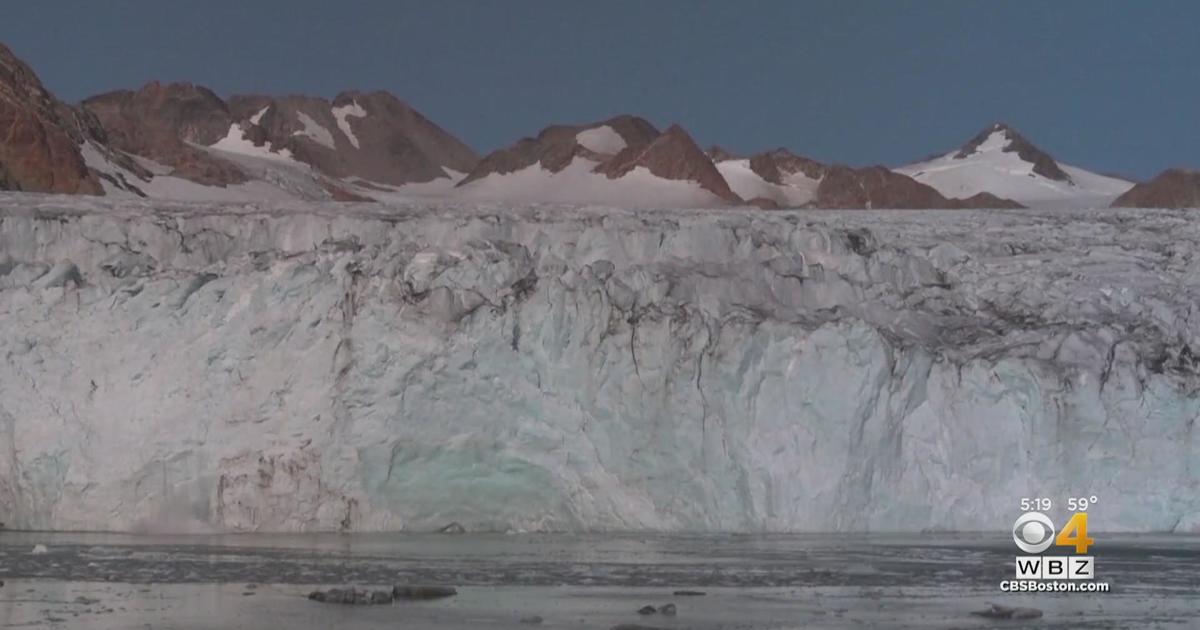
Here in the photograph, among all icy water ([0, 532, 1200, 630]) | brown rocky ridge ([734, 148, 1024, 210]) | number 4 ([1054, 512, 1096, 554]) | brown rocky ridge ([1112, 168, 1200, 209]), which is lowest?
icy water ([0, 532, 1200, 630])

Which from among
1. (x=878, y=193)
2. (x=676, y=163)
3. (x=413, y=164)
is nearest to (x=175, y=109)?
(x=413, y=164)

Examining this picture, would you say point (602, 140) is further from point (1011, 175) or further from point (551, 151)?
point (1011, 175)

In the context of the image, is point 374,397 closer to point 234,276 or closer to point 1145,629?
point 234,276

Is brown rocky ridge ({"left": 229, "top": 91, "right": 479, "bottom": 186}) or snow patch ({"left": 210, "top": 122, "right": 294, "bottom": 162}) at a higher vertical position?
brown rocky ridge ({"left": 229, "top": 91, "right": 479, "bottom": 186})

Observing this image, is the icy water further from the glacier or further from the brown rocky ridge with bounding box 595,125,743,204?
the brown rocky ridge with bounding box 595,125,743,204

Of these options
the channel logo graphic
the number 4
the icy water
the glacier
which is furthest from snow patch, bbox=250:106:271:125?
the number 4

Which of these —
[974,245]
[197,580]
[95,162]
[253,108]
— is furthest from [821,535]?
[253,108]
